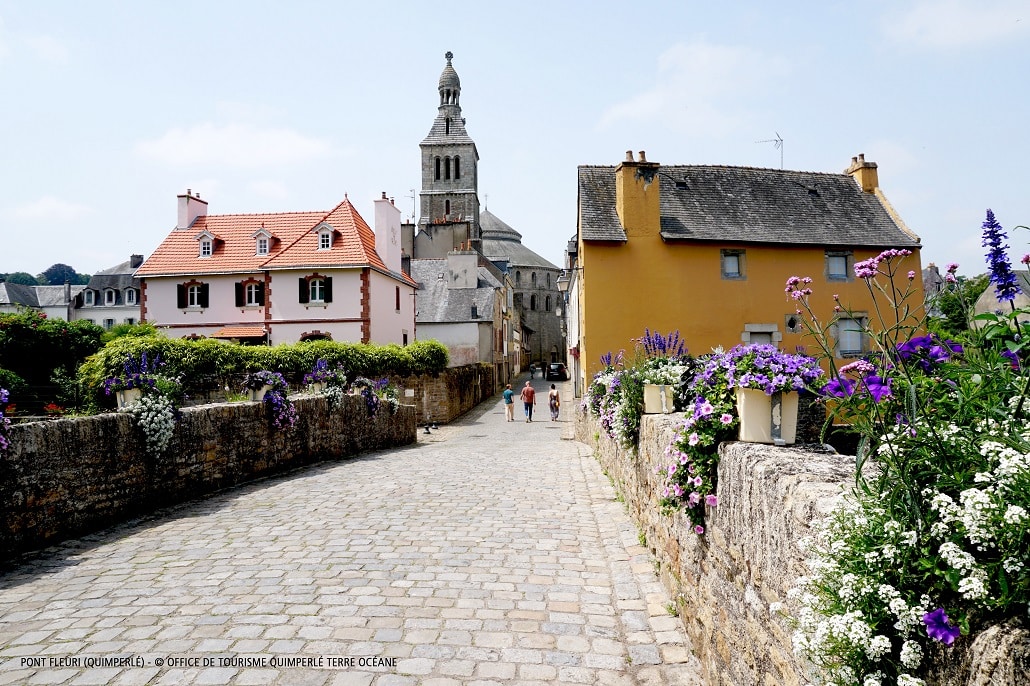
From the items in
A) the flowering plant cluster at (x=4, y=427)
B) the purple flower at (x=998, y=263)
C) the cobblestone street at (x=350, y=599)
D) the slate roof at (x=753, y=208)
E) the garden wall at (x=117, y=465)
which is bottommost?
the cobblestone street at (x=350, y=599)

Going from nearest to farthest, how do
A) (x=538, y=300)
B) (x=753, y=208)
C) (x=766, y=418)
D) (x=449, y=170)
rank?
(x=766, y=418)
(x=753, y=208)
(x=449, y=170)
(x=538, y=300)

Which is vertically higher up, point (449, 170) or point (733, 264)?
point (449, 170)

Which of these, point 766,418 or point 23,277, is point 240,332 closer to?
point 766,418

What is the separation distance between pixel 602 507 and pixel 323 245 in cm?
2856

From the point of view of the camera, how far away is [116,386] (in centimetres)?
942

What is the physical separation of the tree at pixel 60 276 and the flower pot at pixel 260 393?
145 m

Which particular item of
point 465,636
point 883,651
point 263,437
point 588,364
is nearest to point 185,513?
point 263,437

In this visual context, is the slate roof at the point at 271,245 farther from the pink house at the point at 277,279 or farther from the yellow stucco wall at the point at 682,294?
the yellow stucco wall at the point at 682,294

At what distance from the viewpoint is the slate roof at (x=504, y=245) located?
96.2 m

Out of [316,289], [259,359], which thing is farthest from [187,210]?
[259,359]

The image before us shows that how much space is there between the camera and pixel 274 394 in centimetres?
1308

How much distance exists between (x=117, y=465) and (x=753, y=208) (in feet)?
79.4

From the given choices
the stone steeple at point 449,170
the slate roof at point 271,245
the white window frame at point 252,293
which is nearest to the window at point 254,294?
the white window frame at point 252,293

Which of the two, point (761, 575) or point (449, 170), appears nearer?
A: point (761, 575)
